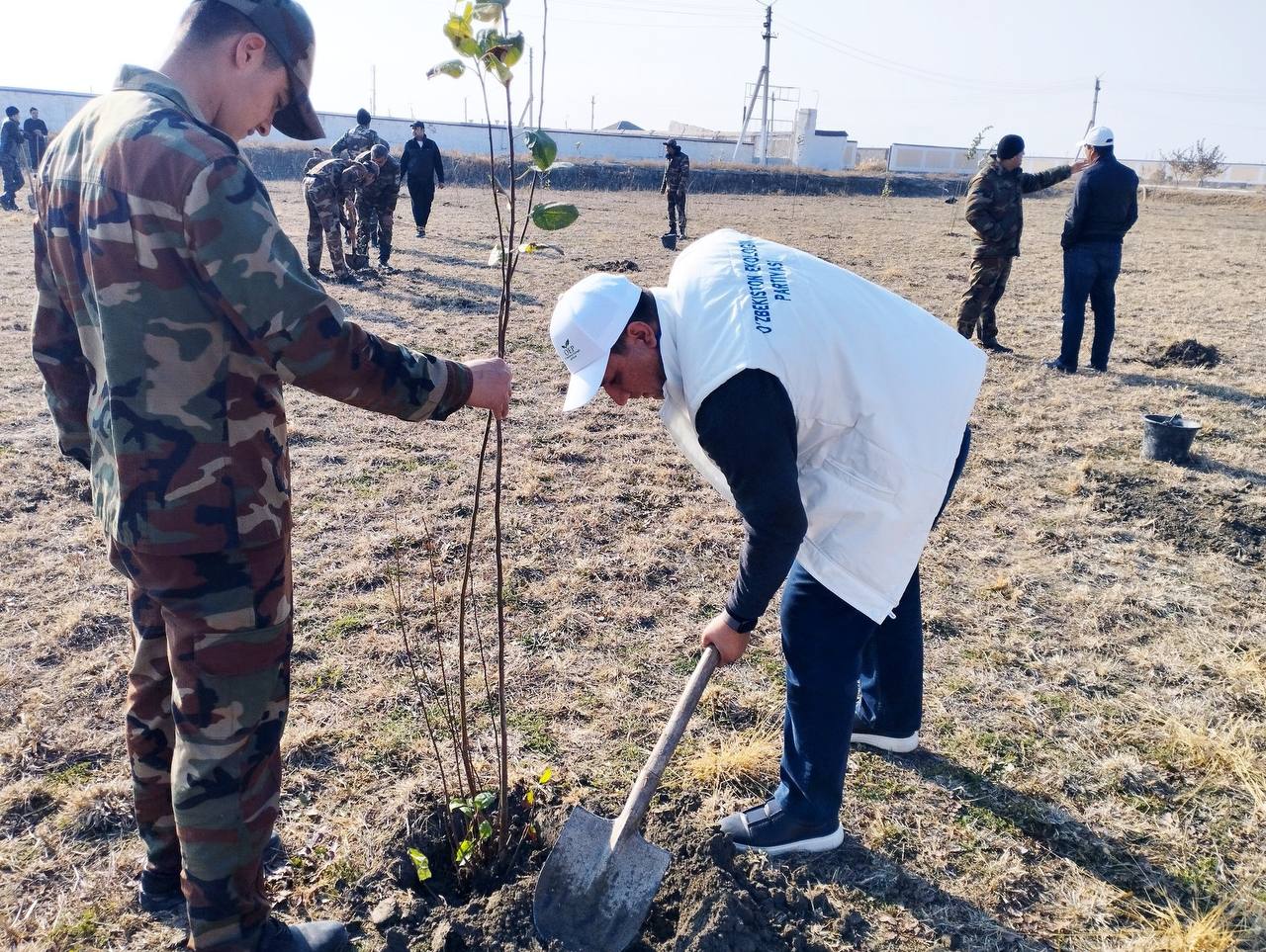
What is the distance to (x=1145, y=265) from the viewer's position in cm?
1398

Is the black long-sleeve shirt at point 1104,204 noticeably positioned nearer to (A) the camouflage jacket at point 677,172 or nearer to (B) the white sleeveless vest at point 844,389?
(B) the white sleeveless vest at point 844,389

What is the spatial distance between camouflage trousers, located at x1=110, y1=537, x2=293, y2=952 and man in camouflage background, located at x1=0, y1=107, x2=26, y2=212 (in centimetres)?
1874

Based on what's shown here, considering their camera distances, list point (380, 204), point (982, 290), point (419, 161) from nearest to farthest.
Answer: point (982, 290), point (380, 204), point (419, 161)

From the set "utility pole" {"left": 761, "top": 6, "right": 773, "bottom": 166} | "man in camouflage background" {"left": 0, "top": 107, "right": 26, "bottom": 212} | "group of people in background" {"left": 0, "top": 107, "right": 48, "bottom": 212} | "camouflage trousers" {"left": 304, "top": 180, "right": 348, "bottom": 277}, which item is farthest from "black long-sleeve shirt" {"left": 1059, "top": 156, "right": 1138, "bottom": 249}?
"utility pole" {"left": 761, "top": 6, "right": 773, "bottom": 166}

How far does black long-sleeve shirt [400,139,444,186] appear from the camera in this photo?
43.5ft

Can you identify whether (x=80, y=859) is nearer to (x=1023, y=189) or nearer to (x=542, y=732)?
(x=542, y=732)

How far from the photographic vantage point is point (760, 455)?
1829 millimetres

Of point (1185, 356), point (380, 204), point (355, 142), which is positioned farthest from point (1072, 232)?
point (355, 142)

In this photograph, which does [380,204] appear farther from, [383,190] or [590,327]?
[590,327]

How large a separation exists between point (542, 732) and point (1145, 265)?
1451 cm

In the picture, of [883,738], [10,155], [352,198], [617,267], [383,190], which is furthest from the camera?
[10,155]

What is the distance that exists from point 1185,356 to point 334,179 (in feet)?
28.4

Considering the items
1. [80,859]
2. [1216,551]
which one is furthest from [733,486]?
[1216,551]

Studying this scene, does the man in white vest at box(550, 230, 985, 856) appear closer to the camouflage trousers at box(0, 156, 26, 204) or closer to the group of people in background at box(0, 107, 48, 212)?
the group of people in background at box(0, 107, 48, 212)
